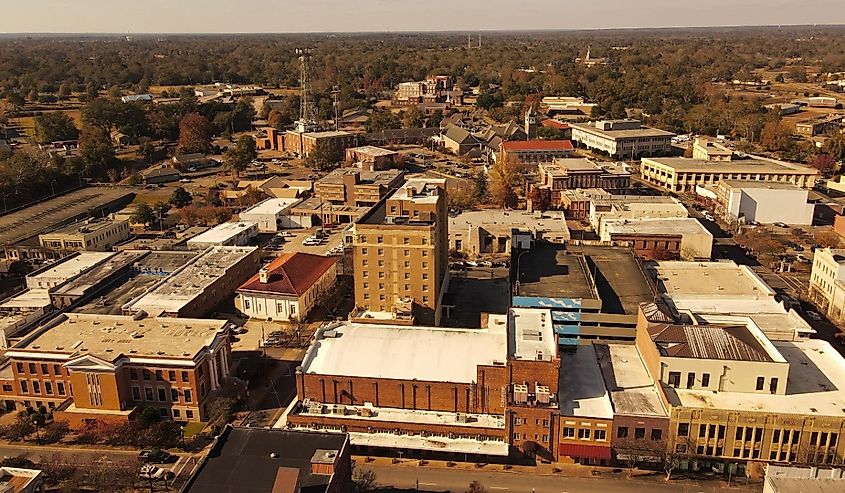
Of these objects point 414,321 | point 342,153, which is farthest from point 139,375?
point 342,153

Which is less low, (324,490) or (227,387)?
(324,490)

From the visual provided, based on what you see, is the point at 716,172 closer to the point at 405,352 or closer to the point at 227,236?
the point at 227,236

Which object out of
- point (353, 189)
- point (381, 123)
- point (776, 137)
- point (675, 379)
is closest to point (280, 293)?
point (675, 379)

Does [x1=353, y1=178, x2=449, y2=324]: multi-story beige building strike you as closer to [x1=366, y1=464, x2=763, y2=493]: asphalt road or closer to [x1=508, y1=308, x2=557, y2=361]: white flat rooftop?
[x1=508, y1=308, x2=557, y2=361]: white flat rooftop

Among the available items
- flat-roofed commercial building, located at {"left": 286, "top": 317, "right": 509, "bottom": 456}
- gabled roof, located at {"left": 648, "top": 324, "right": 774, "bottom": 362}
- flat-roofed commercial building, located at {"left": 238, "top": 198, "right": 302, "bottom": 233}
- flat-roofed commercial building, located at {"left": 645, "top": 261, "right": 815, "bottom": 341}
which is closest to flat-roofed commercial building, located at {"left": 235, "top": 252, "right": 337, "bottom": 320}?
flat-roofed commercial building, located at {"left": 286, "top": 317, "right": 509, "bottom": 456}

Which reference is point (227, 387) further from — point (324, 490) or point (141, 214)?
point (141, 214)

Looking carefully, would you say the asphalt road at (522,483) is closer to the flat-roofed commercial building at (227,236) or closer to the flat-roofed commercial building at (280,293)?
the flat-roofed commercial building at (280,293)
